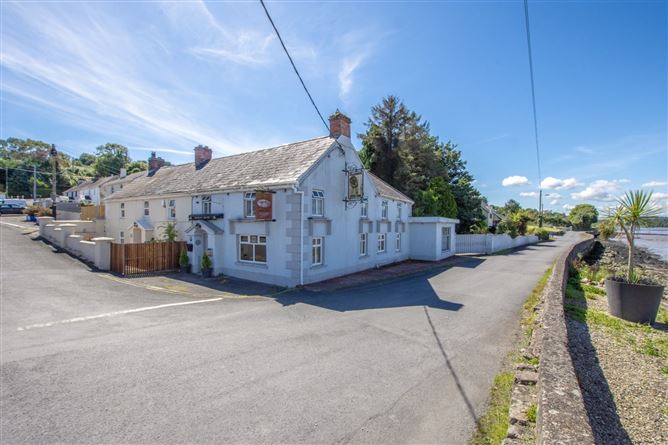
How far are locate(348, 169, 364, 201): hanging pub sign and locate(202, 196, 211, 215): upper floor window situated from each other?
26.4 feet

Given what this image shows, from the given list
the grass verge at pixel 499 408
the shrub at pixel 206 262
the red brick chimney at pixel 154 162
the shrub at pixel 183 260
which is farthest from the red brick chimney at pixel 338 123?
the red brick chimney at pixel 154 162

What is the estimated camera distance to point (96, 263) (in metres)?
17.5

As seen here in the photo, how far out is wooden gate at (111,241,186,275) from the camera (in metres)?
16.5

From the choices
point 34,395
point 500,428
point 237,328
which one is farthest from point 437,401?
point 34,395

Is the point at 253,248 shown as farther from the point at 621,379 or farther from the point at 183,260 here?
the point at 621,379

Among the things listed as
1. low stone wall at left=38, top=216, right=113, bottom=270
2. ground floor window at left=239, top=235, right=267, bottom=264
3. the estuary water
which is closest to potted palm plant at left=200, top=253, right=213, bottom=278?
ground floor window at left=239, top=235, right=267, bottom=264

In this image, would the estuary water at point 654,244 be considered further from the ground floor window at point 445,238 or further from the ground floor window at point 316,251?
the ground floor window at point 316,251

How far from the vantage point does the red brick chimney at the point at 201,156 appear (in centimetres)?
2237

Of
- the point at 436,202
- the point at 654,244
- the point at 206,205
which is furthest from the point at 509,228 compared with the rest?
the point at 654,244

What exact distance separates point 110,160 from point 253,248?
3440 inches

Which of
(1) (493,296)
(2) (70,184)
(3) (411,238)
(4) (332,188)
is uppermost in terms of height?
(2) (70,184)

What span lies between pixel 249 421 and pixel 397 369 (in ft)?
9.59

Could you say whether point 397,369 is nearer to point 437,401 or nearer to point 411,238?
point 437,401

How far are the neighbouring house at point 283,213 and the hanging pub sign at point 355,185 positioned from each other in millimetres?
53
